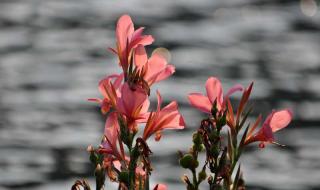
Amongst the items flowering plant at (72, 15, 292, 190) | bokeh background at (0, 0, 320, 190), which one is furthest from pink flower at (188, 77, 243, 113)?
bokeh background at (0, 0, 320, 190)

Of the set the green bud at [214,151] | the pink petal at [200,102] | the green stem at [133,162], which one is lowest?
the green stem at [133,162]

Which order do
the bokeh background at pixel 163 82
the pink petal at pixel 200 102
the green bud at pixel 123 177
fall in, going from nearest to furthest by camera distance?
the green bud at pixel 123 177
the pink petal at pixel 200 102
the bokeh background at pixel 163 82

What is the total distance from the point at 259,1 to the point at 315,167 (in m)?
5.53

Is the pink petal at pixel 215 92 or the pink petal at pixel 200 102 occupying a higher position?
the pink petal at pixel 215 92

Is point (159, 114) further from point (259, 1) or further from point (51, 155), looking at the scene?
point (259, 1)

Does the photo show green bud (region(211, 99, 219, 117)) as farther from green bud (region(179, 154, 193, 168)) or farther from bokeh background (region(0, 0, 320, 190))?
bokeh background (region(0, 0, 320, 190))

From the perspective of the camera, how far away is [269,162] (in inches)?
298

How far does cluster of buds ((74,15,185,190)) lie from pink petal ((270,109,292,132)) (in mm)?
187

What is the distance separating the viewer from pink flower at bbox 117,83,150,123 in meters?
1.88

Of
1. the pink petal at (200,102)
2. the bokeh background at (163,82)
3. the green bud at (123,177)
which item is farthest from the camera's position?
the bokeh background at (163,82)

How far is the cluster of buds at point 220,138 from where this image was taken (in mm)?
1856

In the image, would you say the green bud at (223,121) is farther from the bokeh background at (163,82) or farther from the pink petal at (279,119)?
the bokeh background at (163,82)

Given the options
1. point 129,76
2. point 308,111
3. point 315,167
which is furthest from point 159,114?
point 308,111

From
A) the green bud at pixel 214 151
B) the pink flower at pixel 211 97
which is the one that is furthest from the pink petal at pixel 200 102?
the green bud at pixel 214 151
